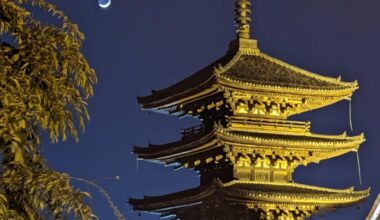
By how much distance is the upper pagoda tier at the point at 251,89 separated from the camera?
81.8ft

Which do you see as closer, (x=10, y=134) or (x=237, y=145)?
(x=10, y=134)

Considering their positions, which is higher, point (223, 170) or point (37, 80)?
point (37, 80)

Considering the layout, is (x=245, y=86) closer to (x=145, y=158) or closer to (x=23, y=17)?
(x=145, y=158)

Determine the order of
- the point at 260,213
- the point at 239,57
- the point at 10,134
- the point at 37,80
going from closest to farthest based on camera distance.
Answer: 1. the point at 10,134
2. the point at 37,80
3. the point at 260,213
4. the point at 239,57

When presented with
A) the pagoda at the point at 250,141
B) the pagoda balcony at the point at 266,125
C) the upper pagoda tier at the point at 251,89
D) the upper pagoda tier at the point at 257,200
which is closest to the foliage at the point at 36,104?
the upper pagoda tier at the point at 257,200

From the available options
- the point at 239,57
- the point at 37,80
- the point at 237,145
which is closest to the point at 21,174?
the point at 37,80

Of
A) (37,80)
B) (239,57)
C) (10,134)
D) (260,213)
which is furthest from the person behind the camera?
(239,57)

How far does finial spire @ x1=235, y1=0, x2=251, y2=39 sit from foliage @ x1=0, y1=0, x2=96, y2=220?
2017 cm

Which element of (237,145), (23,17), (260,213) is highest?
(23,17)

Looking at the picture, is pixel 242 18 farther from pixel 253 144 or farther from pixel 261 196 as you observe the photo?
pixel 261 196

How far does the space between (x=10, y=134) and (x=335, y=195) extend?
20262mm

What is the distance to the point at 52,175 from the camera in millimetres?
6398

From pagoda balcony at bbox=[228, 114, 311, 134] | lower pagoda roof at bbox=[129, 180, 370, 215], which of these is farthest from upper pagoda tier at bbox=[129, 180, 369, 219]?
pagoda balcony at bbox=[228, 114, 311, 134]

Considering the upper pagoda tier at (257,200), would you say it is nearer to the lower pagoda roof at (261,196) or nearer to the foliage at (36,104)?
the lower pagoda roof at (261,196)
